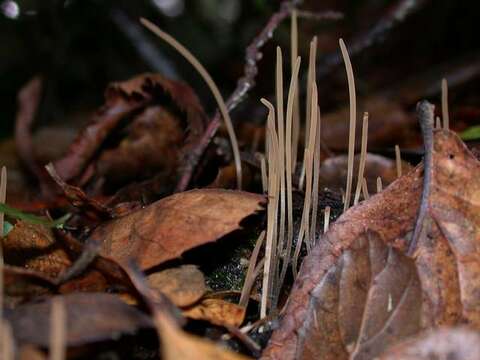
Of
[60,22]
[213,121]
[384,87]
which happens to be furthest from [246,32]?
[213,121]

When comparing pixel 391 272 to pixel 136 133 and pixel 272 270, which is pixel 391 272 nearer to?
pixel 272 270

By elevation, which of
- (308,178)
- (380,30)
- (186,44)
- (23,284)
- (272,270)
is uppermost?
(380,30)

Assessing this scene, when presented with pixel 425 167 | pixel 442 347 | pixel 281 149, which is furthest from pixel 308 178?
pixel 442 347

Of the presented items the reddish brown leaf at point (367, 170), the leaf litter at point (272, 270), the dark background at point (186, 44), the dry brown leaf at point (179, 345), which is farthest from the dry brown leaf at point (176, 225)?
the dark background at point (186, 44)

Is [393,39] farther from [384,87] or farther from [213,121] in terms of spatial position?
[213,121]

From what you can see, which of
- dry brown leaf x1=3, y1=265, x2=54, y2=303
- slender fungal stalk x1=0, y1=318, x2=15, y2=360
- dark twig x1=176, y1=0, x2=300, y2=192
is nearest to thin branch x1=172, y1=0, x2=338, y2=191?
dark twig x1=176, y1=0, x2=300, y2=192

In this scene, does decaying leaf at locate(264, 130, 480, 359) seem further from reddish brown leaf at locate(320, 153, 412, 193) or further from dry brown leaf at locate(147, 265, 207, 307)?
reddish brown leaf at locate(320, 153, 412, 193)
